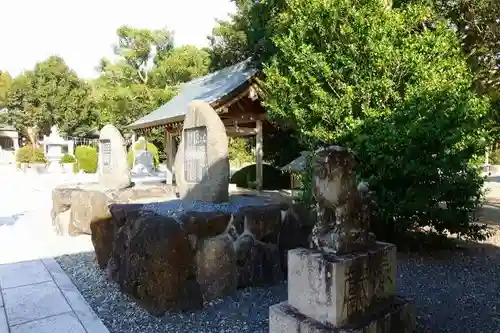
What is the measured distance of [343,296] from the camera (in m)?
2.64

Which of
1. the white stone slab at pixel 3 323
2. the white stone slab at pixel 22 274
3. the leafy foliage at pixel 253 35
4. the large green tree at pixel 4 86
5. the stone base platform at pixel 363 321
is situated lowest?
the white stone slab at pixel 3 323

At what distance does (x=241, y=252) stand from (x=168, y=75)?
26659mm

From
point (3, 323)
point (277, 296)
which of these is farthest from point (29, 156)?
point (277, 296)

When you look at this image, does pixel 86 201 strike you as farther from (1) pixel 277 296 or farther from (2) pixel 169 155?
(2) pixel 169 155

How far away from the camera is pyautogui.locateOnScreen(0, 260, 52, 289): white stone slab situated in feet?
15.8

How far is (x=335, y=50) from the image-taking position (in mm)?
6109

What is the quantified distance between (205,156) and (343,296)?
10.4ft

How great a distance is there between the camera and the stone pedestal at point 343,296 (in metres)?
2.62

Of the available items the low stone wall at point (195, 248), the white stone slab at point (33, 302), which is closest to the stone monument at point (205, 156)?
the low stone wall at point (195, 248)

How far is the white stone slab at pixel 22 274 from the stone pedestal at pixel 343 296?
11.8 ft

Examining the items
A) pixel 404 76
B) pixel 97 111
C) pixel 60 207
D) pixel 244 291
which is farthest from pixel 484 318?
pixel 97 111

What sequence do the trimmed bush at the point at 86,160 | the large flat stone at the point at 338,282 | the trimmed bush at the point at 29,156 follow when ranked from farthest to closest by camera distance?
the trimmed bush at the point at 29,156 → the trimmed bush at the point at 86,160 → the large flat stone at the point at 338,282

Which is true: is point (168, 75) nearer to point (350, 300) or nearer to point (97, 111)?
point (97, 111)

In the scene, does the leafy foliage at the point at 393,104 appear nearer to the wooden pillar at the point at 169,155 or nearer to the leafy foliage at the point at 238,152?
the wooden pillar at the point at 169,155
